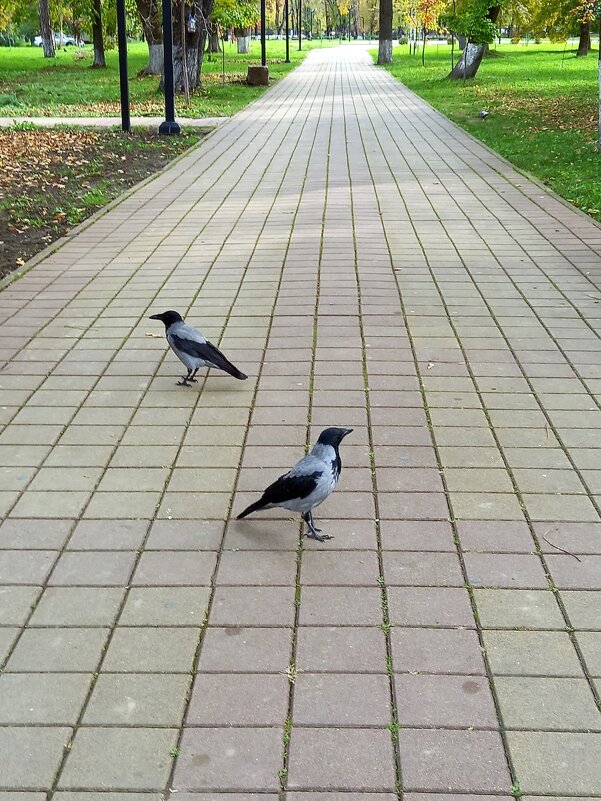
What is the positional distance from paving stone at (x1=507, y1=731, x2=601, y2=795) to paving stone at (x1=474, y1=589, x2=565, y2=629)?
0.61 m

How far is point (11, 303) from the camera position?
801cm

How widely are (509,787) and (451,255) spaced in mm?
7308

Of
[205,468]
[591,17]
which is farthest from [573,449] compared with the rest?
[591,17]

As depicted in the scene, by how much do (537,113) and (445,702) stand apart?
20828mm

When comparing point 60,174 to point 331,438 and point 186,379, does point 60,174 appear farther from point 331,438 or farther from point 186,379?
point 331,438

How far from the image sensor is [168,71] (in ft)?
59.1

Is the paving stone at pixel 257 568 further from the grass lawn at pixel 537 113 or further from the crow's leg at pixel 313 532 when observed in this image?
the grass lawn at pixel 537 113

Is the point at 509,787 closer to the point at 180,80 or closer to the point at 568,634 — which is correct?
the point at 568,634

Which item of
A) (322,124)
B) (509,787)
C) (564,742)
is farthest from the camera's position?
(322,124)

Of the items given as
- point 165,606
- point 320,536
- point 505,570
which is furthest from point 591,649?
point 165,606

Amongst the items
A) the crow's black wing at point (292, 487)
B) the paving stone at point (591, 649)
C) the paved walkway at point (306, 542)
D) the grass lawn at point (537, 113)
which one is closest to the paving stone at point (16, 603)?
the paved walkway at point (306, 542)

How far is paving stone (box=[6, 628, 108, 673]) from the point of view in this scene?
3.37 meters

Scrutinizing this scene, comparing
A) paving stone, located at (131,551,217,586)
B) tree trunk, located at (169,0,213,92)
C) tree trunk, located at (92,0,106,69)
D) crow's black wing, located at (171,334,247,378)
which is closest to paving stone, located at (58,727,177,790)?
paving stone, located at (131,551,217,586)

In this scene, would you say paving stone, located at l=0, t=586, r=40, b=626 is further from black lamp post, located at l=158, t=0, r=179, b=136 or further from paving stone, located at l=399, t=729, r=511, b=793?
black lamp post, located at l=158, t=0, r=179, b=136
